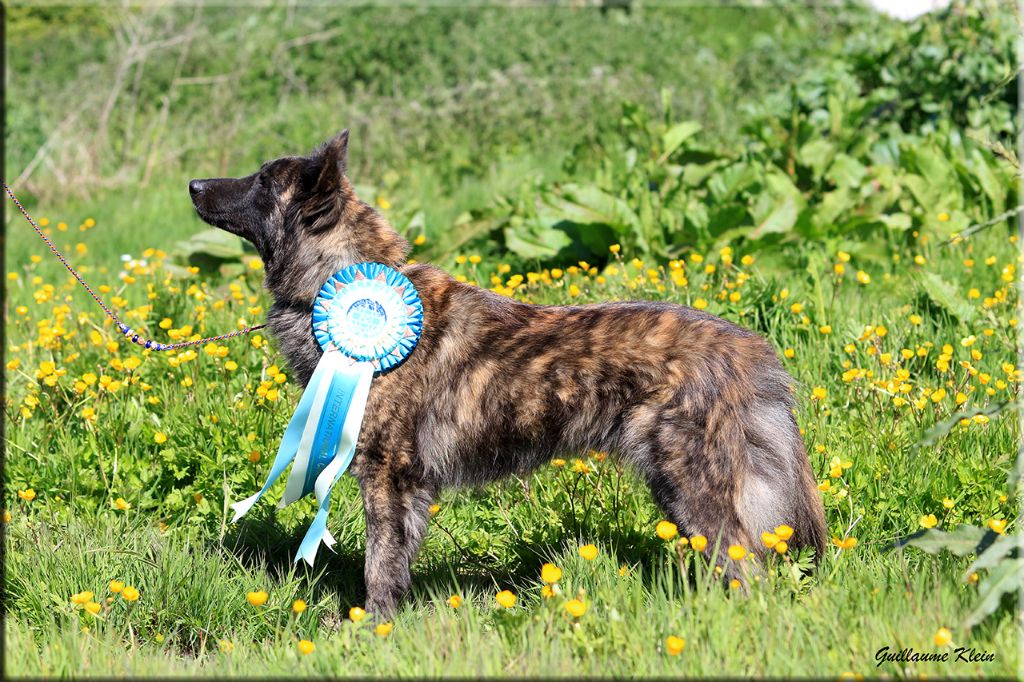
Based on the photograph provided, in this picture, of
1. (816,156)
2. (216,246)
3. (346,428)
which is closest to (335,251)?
(346,428)

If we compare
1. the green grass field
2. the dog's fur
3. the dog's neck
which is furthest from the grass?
the dog's neck

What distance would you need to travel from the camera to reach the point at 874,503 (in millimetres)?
4020

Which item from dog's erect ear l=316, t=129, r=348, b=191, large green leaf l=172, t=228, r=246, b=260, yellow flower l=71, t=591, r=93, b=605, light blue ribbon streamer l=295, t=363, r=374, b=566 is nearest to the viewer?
yellow flower l=71, t=591, r=93, b=605

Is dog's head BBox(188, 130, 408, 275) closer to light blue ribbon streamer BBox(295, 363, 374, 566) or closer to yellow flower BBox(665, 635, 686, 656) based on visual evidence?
light blue ribbon streamer BBox(295, 363, 374, 566)

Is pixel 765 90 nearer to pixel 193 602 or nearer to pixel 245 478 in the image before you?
pixel 245 478

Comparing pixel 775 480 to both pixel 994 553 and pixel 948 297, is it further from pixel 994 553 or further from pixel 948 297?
pixel 948 297

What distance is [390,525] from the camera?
3.62m

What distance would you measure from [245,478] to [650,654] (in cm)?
225

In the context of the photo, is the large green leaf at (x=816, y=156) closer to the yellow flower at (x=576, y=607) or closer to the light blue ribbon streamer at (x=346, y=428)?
the light blue ribbon streamer at (x=346, y=428)

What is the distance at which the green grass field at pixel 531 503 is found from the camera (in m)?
2.91

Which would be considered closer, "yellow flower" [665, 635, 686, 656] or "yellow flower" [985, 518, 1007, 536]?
"yellow flower" [665, 635, 686, 656]
